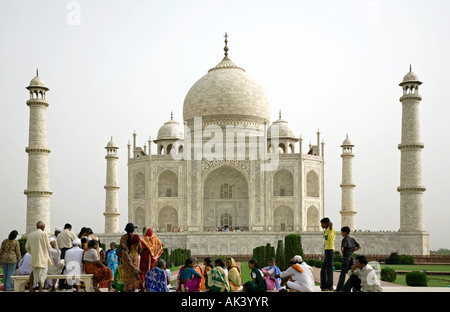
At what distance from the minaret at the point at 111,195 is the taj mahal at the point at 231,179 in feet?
0.17

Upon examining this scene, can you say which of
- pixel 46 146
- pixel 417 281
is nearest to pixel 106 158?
pixel 46 146

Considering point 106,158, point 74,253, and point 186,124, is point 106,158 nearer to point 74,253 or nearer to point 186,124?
point 186,124

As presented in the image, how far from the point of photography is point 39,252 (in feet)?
28.3

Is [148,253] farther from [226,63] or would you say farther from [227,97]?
[226,63]

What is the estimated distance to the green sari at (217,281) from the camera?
25.9 feet

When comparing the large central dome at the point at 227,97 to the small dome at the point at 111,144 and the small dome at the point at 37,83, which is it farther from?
the small dome at the point at 37,83

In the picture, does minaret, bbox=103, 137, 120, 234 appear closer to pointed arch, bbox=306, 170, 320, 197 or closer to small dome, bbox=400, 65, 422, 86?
pointed arch, bbox=306, 170, 320, 197

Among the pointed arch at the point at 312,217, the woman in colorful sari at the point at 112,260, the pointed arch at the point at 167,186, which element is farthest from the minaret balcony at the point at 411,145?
the woman in colorful sari at the point at 112,260

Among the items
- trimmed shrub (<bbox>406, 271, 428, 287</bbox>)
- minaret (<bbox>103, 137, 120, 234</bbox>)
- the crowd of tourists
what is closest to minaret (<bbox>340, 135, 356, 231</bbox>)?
minaret (<bbox>103, 137, 120, 234</bbox>)

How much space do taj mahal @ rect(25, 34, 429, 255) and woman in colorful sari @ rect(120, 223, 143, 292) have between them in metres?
16.1

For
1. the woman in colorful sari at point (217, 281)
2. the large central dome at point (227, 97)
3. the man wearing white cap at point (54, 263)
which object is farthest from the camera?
the large central dome at point (227, 97)

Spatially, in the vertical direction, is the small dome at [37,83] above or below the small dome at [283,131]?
above

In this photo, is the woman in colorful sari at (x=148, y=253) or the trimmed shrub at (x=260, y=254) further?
the trimmed shrub at (x=260, y=254)

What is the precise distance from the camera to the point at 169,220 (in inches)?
1148
